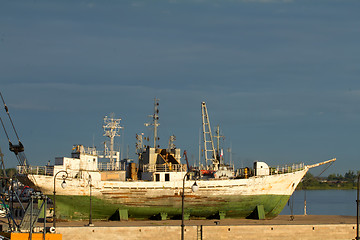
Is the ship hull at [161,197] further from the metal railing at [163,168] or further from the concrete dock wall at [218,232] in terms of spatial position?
the concrete dock wall at [218,232]

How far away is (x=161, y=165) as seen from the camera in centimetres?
6956

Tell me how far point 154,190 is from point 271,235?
15.3 metres

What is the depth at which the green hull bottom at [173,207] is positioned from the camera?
6406 cm

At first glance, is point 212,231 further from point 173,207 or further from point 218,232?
point 173,207

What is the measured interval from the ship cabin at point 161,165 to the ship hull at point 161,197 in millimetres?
1525

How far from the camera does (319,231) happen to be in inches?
2302

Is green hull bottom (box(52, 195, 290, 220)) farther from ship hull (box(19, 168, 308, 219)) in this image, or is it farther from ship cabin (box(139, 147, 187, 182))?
Result: ship cabin (box(139, 147, 187, 182))

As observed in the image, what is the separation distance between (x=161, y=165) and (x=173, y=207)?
5807mm

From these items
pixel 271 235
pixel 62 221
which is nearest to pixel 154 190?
pixel 62 221

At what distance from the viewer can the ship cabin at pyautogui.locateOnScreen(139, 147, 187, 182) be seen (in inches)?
2643

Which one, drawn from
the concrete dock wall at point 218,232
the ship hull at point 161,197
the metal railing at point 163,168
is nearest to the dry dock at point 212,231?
the concrete dock wall at point 218,232

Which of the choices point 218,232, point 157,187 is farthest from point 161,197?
point 218,232

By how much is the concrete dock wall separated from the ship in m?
6.30

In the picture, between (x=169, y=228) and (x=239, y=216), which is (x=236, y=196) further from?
(x=169, y=228)
